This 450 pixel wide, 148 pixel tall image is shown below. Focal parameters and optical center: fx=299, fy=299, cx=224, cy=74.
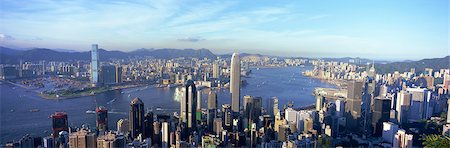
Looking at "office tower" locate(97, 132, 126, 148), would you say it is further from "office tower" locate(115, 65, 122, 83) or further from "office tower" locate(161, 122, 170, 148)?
"office tower" locate(115, 65, 122, 83)

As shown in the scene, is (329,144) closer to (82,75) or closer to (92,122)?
(92,122)

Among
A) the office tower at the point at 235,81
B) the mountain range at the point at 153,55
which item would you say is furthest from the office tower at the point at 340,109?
the mountain range at the point at 153,55

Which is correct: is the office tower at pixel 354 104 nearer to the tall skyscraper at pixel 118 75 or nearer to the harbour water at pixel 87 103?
the harbour water at pixel 87 103

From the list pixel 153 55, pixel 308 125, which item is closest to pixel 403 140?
pixel 308 125

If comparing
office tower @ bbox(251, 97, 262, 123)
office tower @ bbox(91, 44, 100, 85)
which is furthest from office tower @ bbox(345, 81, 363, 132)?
office tower @ bbox(91, 44, 100, 85)

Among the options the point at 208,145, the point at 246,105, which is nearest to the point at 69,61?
the point at 246,105
